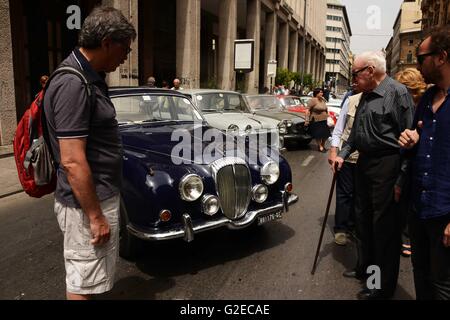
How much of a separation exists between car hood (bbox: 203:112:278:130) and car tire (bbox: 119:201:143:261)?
459cm

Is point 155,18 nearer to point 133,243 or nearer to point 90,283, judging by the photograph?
point 133,243

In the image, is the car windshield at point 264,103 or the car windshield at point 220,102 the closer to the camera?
the car windshield at point 220,102

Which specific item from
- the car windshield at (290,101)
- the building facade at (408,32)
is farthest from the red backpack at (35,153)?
the building facade at (408,32)

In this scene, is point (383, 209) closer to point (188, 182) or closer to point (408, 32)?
point (188, 182)

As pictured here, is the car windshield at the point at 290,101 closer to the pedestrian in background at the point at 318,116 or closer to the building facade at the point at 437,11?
the pedestrian in background at the point at 318,116

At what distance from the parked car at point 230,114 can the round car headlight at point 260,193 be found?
3.95 metres

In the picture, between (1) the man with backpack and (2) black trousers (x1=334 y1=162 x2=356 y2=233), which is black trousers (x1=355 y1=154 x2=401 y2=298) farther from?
(1) the man with backpack

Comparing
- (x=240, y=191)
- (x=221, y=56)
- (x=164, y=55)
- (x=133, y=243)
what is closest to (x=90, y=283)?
(x=133, y=243)

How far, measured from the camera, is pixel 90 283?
225 centimetres

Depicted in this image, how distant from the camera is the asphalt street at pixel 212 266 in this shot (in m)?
3.34

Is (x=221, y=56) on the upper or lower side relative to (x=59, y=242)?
upper

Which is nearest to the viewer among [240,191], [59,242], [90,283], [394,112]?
[90,283]

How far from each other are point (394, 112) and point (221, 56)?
821 inches

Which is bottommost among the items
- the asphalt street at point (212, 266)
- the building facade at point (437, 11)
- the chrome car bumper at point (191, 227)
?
the asphalt street at point (212, 266)
